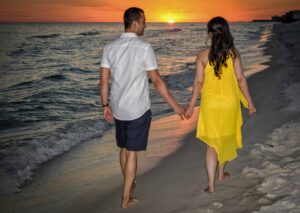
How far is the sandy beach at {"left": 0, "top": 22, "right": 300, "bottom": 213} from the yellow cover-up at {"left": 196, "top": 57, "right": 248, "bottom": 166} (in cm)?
51

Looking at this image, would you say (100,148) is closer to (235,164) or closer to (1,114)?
(235,164)

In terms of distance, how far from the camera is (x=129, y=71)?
3545 millimetres

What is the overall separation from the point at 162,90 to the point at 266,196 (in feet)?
4.98

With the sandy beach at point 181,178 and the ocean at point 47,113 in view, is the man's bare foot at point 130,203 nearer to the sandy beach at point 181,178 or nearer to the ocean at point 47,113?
the sandy beach at point 181,178

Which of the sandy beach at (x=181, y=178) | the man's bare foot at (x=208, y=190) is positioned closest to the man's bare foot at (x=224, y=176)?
the sandy beach at (x=181, y=178)

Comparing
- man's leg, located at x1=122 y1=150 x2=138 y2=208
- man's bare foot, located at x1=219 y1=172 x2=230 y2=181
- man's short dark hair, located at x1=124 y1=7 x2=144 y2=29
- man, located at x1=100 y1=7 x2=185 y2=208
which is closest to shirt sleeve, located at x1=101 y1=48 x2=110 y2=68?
man, located at x1=100 y1=7 x2=185 y2=208

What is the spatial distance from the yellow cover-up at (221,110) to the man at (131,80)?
0.43 m

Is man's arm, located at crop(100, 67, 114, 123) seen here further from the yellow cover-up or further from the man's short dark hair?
the yellow cover-up

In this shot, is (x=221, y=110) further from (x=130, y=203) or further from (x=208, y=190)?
(x=130, y=203)

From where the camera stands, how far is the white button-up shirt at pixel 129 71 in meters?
3.50

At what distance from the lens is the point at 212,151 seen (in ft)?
12.8

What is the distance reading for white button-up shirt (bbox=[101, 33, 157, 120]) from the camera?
3.50 m

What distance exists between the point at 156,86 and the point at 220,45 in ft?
2.62

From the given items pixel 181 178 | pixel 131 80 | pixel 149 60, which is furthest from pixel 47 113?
pixel 149 60
